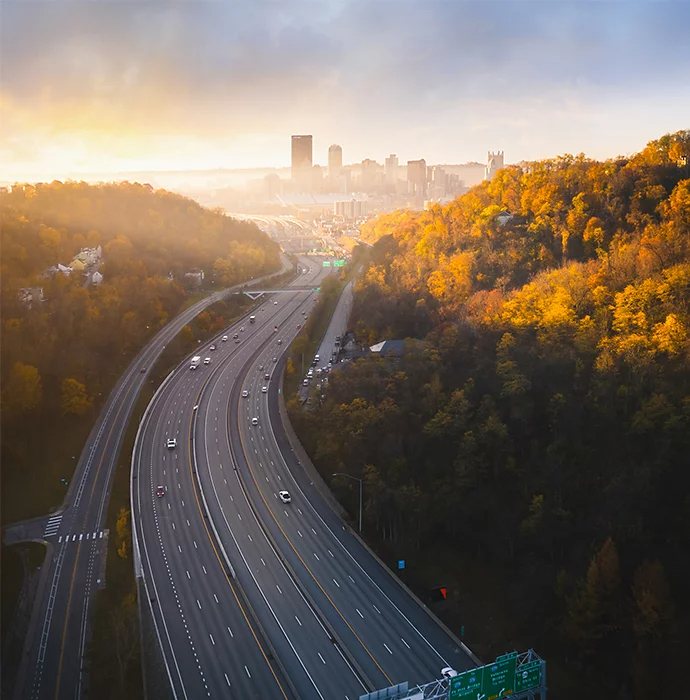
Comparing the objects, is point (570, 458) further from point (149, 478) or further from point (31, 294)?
point (31, 294)

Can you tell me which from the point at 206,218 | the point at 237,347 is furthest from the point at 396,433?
the point at 206,218

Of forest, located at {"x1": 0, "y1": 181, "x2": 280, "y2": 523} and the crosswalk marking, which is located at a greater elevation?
forest, located at {"x1": 0, "y1": 181, "x2": 280, "y2": 523}

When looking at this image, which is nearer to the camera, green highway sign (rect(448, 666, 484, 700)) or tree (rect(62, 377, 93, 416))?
green highway sign (rect(448, 666, 484, 700))

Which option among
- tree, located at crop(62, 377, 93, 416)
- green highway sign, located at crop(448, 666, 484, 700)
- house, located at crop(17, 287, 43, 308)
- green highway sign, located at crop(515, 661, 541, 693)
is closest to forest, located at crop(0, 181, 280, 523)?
tree, located at crop(62, 377, 93, 416)

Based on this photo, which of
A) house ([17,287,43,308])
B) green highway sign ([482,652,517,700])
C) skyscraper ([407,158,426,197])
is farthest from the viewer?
skyscraper ([407,158,426,197])

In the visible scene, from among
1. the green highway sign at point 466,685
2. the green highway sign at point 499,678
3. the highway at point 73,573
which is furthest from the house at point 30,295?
the green highway sign at point 499,678

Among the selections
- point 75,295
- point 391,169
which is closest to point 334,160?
point 391,169

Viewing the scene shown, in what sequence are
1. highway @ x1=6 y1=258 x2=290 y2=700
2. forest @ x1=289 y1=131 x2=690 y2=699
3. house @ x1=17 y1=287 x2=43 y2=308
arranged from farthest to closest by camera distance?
1. house @ x1=17 y1=287 x2=43 y2=308
2. forest @ x1=289 y1=131 x2=690 y2=699
3. highway @ x1=6 y1=258 x2=290 y2=700

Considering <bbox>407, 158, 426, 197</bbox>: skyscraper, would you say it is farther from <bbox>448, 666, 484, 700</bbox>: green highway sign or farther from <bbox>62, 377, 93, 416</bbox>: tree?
<bbox>448, 666, 484, 700</bbox>: green highway sign
